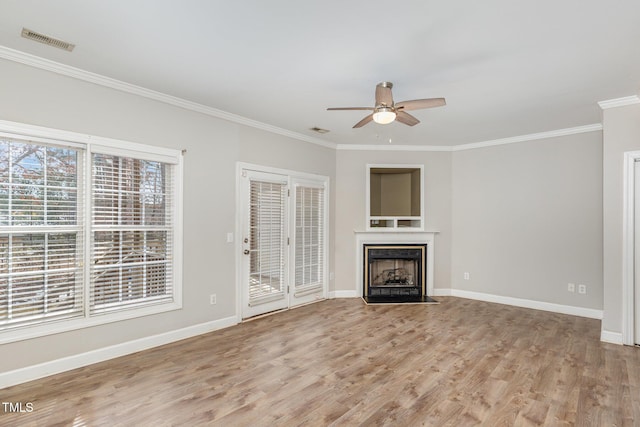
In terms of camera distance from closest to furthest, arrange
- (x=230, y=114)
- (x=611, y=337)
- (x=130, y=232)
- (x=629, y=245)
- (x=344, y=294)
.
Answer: (x=130, y=232)
(x=629, y=245)
(x=611, y=337)
(x=230, y=114)
(x=344, y=294)

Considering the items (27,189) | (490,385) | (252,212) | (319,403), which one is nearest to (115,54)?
(27,189)

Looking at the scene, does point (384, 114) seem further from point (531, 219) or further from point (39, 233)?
point (531, 219)

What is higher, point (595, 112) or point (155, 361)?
point (595, 112)

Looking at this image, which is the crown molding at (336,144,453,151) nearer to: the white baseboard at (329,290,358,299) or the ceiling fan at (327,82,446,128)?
the white baseboard at (329,290,358,299)

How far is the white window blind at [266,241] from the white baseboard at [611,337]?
3958 mm

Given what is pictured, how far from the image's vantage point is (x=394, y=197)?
6703mm

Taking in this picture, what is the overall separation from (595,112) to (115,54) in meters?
5.14

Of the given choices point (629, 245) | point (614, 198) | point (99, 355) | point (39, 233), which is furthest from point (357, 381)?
point (614, 198)

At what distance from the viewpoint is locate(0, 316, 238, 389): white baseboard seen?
2.76 metres

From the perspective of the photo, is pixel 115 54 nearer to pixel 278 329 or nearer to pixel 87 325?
pixel 87 325

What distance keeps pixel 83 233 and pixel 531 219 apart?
5.83 m

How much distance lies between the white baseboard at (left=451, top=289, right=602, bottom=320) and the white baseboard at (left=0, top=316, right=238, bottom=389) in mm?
4076

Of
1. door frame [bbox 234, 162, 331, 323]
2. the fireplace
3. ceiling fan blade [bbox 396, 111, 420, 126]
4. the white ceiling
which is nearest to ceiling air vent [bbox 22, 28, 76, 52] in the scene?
the white ceiling

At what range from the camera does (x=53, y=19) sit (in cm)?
229
